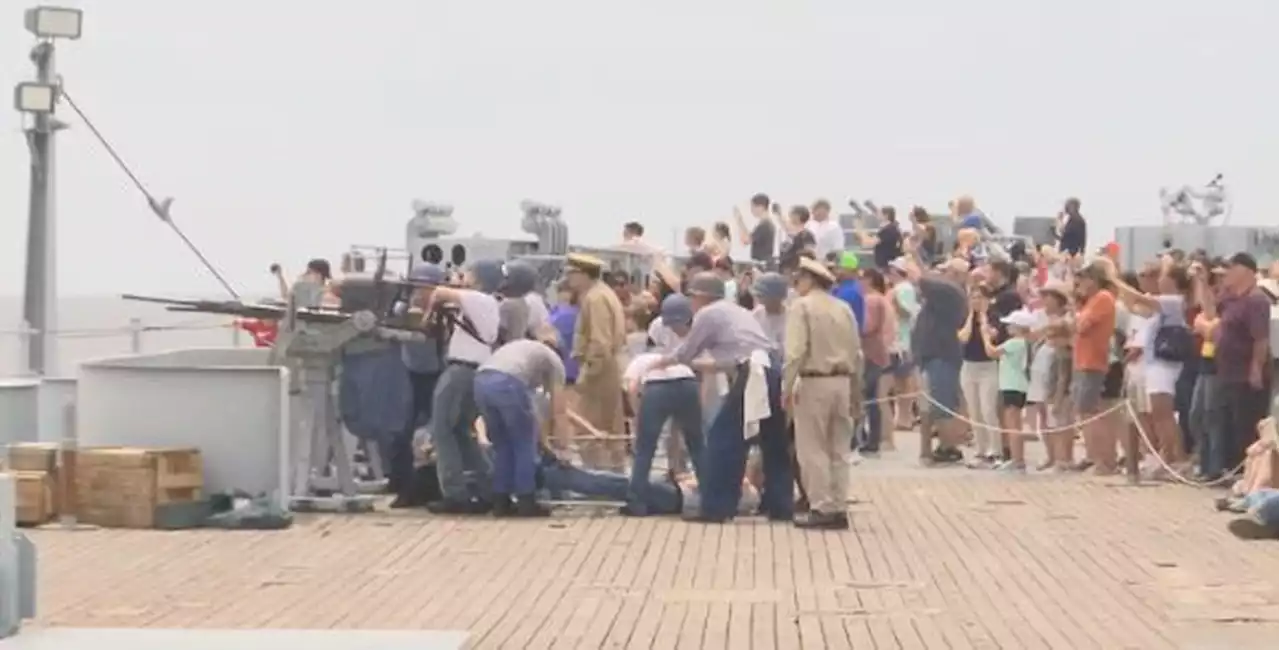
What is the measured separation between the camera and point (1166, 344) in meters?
18.9

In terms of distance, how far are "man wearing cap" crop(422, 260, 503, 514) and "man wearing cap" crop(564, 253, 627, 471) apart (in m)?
1.76

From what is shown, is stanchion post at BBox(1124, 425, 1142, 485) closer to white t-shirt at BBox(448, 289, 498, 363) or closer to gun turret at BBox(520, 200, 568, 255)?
white t-shirt at BBox(448, 289, 498, 363)

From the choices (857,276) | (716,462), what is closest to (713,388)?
(716,462)

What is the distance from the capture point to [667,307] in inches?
676

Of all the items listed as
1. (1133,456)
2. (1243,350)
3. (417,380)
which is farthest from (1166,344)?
(417,380)

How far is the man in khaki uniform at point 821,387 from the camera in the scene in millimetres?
15711

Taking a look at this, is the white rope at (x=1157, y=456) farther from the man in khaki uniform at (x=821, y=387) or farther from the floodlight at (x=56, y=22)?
the floodlight at (x=56, y=22)

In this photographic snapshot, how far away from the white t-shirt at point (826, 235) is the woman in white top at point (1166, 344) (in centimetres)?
717

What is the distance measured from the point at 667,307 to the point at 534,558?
11.0 ft

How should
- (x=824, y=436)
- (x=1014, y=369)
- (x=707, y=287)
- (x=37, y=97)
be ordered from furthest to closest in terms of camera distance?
1. (x=37, y=97)
2. (x=1014, y=369)
3. (x=707, y=287)
4. (x=824, y=436)

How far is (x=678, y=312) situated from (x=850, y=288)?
14.2 feet

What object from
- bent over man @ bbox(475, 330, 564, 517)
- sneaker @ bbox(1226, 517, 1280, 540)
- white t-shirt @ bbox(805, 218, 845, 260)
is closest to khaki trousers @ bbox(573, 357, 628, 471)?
bent over man @ bbox(475, 330, 564, 517)

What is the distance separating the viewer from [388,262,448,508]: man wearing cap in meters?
17.4

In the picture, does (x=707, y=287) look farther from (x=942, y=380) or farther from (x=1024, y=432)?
(x=1024, y=432)
